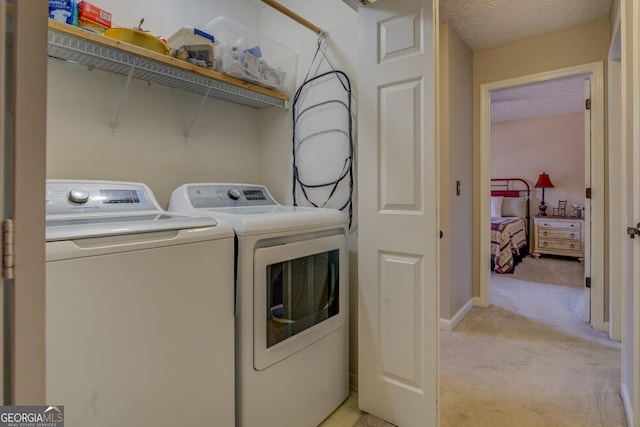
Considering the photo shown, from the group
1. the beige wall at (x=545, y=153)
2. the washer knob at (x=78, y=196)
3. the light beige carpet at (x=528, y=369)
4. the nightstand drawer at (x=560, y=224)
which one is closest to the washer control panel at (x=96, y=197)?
the washer knob at (x=78, y=196)

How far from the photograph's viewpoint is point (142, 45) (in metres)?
1.39

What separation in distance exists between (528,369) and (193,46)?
8.85 feet

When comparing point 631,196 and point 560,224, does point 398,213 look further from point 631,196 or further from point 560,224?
point 560,224

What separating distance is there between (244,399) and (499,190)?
6285 millimetres

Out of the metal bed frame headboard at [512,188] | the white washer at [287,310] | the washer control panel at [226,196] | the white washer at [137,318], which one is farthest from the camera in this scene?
the metal bed frame headboard at [512,188]

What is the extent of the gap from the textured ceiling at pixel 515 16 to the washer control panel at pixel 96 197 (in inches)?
93.4

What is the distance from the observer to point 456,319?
274 cm

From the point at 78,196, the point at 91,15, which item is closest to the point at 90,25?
the point at 91,15

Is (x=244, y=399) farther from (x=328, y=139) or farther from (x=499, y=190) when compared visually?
(x=499, y=190)

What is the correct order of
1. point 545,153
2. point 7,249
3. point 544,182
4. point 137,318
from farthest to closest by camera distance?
point 545,153 < point 544,182 < point 137,318 < point 7,249

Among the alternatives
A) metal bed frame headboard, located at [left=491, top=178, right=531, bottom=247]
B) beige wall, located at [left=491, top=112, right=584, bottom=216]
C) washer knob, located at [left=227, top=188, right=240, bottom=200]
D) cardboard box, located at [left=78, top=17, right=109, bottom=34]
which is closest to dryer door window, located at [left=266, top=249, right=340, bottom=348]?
washer knob, located at [left=227, top=188, right=240, bottom=200]

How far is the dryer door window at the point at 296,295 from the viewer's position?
4.11 feet

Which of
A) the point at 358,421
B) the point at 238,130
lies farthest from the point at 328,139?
the point at 358,421

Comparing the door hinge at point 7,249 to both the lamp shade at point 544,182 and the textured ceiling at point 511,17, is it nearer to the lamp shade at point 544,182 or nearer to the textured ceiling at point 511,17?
the textured ceiling at point 511,17
